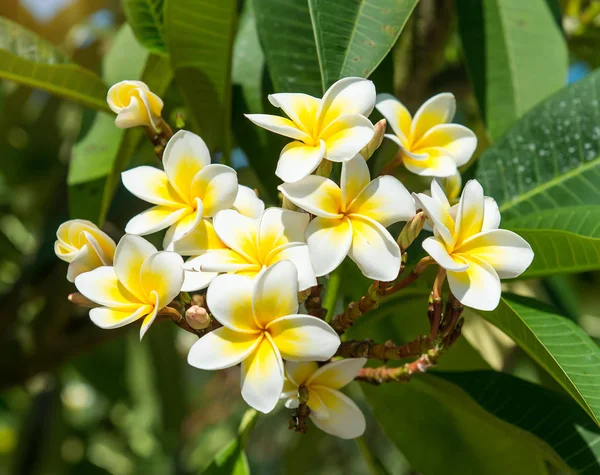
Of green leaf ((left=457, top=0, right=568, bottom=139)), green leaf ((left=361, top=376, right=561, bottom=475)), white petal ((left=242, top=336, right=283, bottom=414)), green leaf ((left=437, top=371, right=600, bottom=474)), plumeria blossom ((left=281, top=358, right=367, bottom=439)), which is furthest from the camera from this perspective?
green leaf ((left=457, top=0, right=568, bottom=139))

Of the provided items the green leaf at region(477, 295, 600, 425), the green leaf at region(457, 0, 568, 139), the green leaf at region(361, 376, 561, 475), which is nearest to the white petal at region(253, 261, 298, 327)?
the green leaf at region(477, 295, 600, 425)

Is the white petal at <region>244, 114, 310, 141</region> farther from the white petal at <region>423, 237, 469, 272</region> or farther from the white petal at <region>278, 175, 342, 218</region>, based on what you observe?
→ the white petal at <region>423, 237, 469, 272</region>

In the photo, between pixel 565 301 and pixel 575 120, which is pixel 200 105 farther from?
pixel 565 301

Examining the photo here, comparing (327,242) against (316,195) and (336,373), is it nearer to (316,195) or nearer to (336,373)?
(316,195)

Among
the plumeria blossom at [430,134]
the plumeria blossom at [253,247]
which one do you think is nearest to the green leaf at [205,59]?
the plumeria blossom at [430,134]

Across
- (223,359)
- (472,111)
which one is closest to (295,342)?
(223,359)

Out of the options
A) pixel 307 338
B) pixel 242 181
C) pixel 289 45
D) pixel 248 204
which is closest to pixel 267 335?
pixel 307 338
